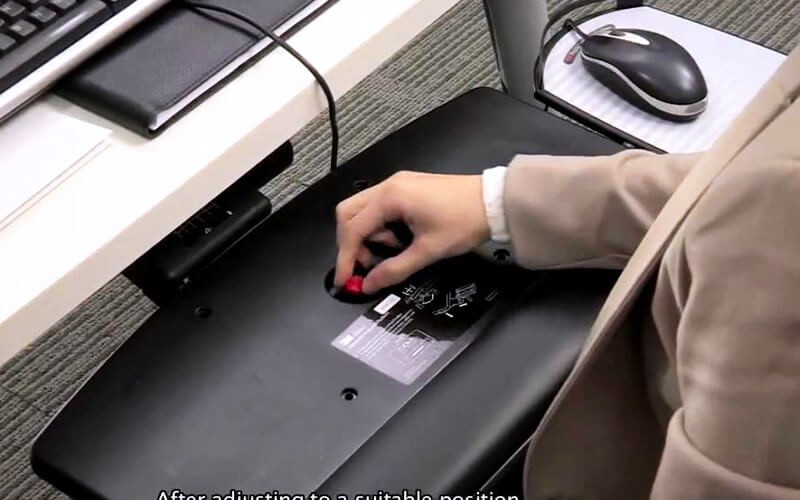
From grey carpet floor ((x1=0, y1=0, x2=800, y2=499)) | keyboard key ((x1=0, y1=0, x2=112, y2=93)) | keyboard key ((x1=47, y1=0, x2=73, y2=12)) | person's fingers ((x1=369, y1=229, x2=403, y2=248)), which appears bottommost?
grey carpet floor ((x1=0, y1=0, x2=800, y2=499))

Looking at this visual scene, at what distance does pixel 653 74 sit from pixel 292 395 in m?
0.45

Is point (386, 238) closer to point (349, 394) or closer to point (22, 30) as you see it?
point (349, 394)

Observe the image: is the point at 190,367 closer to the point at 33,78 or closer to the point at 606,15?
the point at 33,78

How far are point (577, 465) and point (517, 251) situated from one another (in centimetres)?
15

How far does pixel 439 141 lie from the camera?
2.72 feet

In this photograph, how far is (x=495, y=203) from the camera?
72 centimetres

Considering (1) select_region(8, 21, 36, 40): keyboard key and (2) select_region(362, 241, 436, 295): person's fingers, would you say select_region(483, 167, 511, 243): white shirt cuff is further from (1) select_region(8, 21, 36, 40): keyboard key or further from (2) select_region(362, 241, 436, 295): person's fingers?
(1) select_region(8, 21, 36, 40): keyboard key

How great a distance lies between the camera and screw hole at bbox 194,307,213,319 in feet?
2.37

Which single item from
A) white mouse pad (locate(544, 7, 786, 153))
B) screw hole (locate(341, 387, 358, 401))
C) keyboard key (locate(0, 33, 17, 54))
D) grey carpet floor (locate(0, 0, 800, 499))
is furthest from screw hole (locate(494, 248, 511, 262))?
grey carpet floor (locate(0, 0, 800, 499))

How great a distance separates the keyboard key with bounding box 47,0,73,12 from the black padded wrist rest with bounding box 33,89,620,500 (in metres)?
0.20

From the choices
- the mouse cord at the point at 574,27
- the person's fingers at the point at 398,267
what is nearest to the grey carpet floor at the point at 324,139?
the mouse cord at the point at 574,27

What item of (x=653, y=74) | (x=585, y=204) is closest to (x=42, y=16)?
(x=585, y=204)

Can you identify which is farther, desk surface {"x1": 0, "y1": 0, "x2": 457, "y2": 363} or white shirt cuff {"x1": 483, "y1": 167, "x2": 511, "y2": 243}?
white shirt cuff {"x1": 483, "y1": 167, "x2": 511, "y2": 243}

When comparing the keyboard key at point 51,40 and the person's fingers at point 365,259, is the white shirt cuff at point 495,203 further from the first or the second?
the keyboard key at point 51,40
